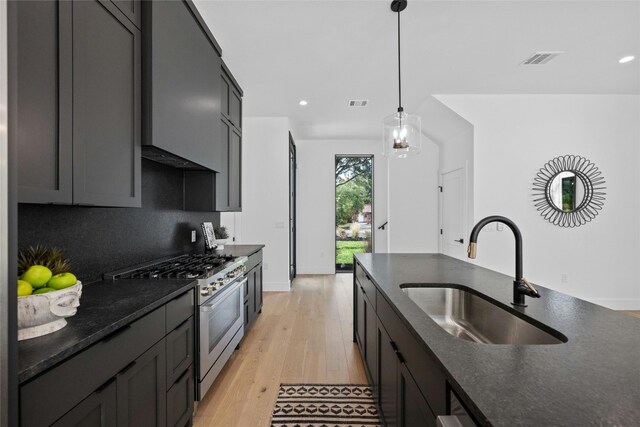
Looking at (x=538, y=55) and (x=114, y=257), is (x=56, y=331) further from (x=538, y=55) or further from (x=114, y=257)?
(x=538, y=55)

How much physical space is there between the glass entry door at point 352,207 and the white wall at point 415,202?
59 centimetres

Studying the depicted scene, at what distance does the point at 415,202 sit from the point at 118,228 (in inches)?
200

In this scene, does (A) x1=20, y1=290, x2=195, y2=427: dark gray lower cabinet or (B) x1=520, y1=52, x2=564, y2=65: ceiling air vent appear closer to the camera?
(A) x1=20, y1=290, x2=195, y2=427: dark gray lower cabinet

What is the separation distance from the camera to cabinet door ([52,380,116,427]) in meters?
0.94

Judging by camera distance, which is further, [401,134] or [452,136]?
[452,136]

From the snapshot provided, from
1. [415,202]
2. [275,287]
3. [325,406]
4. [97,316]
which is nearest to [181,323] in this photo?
[97,316]

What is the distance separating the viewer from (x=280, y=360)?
2.70m

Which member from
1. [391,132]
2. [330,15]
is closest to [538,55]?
[391,132]

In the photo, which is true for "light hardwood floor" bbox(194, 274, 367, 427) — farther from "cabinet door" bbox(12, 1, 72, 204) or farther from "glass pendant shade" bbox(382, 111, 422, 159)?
"glass pendant shade" bbox(382, 111, 422, 159)

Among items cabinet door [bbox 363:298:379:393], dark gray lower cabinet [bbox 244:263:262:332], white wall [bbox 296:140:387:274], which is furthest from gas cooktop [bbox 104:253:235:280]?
white wall [bbox 296:140:387:274]

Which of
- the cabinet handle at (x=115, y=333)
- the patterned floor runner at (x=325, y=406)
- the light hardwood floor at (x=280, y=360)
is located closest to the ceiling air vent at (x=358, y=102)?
the light hardwood floor at (x=280, y=360)

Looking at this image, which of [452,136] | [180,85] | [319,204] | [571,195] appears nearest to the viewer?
[180,85]

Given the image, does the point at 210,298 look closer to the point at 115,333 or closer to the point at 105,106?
the point at 115,333

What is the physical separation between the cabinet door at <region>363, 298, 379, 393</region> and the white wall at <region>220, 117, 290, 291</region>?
2.89 metres
